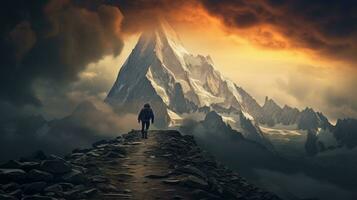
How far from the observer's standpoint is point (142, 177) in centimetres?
3375

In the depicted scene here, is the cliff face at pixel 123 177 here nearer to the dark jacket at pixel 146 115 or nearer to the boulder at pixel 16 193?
the boulder at pixel 16 193

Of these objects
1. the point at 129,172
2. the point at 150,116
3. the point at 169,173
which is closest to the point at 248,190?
the point at 169,173

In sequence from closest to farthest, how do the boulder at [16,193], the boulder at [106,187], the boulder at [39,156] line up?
the boulder at [16,193], the boulder at [106,187], the boulder at [39,156]

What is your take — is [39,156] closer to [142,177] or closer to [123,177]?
[123,177]

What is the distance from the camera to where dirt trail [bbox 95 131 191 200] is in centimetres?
2985

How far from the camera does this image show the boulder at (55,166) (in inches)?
1238

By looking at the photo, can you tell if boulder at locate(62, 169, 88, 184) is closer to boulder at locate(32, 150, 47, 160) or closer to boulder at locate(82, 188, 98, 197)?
boulder at locate(82, 188, 98, 197)

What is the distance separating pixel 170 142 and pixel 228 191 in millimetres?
14099

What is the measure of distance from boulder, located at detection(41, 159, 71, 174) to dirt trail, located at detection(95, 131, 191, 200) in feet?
9.44

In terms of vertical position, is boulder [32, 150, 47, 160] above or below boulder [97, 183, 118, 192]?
above

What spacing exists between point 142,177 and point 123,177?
1.21m

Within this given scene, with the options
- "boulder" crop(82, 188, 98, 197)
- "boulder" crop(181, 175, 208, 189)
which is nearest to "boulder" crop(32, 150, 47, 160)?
"boulder" crop(82, 188, 98, 197)

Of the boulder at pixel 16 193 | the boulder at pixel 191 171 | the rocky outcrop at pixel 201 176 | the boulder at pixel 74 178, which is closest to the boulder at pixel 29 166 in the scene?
the boulder at pixel 74 178

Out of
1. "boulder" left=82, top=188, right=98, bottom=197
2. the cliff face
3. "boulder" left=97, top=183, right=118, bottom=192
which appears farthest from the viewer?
"boulder" left=97, top=183, right=118, bottom=192
